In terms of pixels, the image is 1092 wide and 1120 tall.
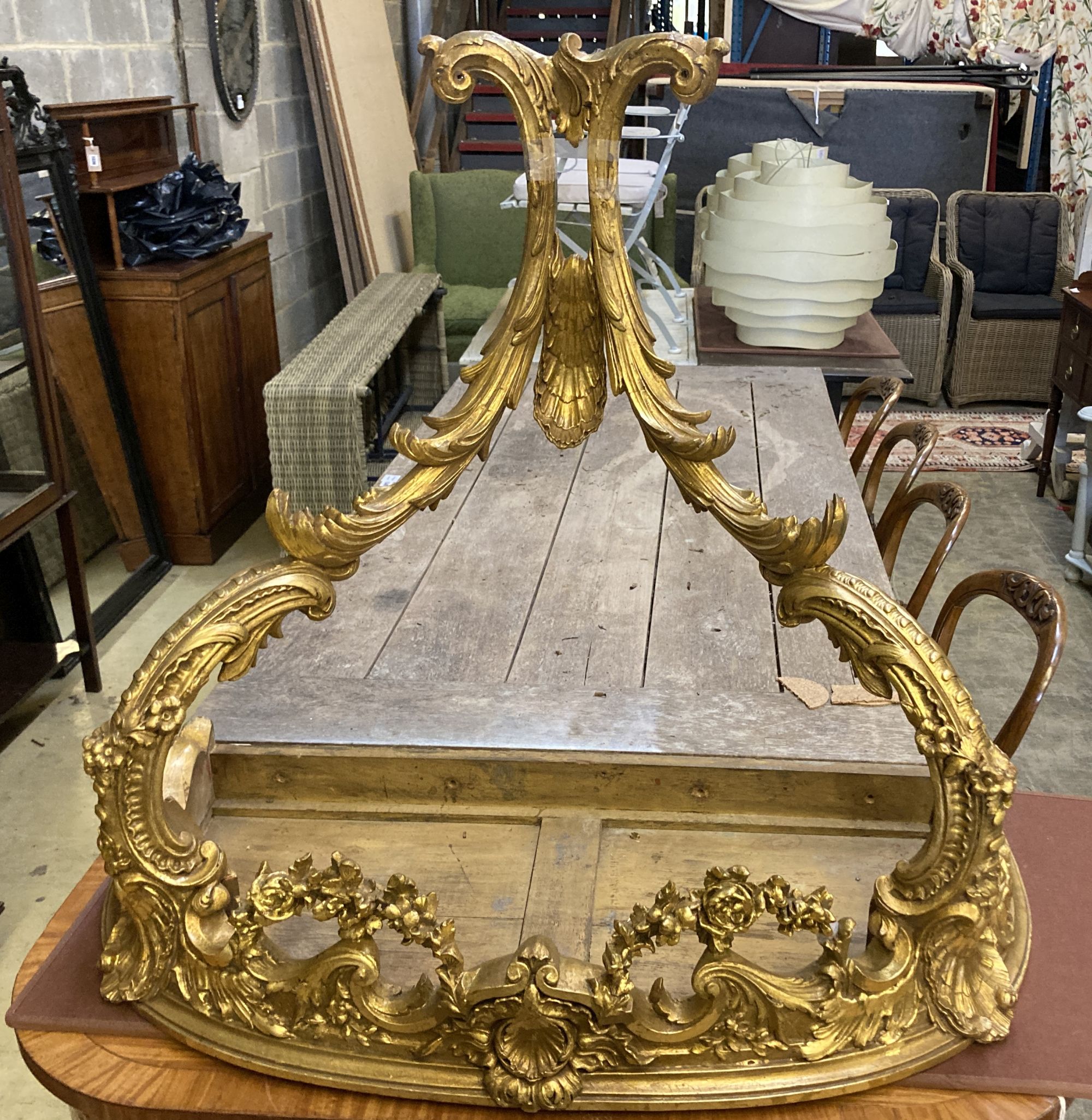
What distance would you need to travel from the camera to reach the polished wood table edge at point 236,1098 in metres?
0.91

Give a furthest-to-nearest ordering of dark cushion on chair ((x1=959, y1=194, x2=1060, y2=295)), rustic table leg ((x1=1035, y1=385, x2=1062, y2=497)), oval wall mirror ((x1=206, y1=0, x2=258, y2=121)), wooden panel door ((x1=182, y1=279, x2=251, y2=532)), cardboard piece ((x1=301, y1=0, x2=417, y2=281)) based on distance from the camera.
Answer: dark cushion on chair ((x1=959, y1=194, x2=1060, y2=295))
cardboard piece ((x1=301, y1=0, x2=417, y2=281))
rustic table leg ((x1=1035, y1=385, x2=1062, y2=497))
oval wall mirror ((x1=206, y1=0, x2=258, y2=121))
wooden panel door ((x1=182, y1=279, x2=251, y2=532))

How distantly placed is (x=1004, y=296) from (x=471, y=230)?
2.77m

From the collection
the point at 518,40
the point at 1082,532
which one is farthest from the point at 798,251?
the point at 518,40

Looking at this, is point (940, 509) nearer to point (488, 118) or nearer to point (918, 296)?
point (918, 296)

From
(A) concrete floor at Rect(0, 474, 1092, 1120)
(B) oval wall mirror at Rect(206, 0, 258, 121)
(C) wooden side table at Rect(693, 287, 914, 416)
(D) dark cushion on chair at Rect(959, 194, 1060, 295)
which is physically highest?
Result: (B) oval wall mirror at Rect(206, 0, 258, 121)

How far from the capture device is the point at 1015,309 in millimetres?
5793

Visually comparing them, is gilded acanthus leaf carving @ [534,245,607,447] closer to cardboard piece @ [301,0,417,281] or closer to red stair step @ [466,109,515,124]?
cardboard piece @ [301,0,417,281]

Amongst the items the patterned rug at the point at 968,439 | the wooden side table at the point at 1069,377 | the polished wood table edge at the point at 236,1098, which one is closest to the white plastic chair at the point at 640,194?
the patterned rug at the point at 968,439

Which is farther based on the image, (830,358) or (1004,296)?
(1004,296)

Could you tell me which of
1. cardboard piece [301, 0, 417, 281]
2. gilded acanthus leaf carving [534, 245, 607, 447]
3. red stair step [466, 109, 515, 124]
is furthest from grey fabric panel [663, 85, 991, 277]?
gilded acanthus leaf carving [534, 245, 607, 447]

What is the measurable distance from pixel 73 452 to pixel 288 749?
2.45 m

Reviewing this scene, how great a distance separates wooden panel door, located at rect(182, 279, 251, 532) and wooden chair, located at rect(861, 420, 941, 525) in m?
2.19

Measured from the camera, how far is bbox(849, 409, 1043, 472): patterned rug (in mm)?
5223

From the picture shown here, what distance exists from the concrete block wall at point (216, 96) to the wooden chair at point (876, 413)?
246cm
